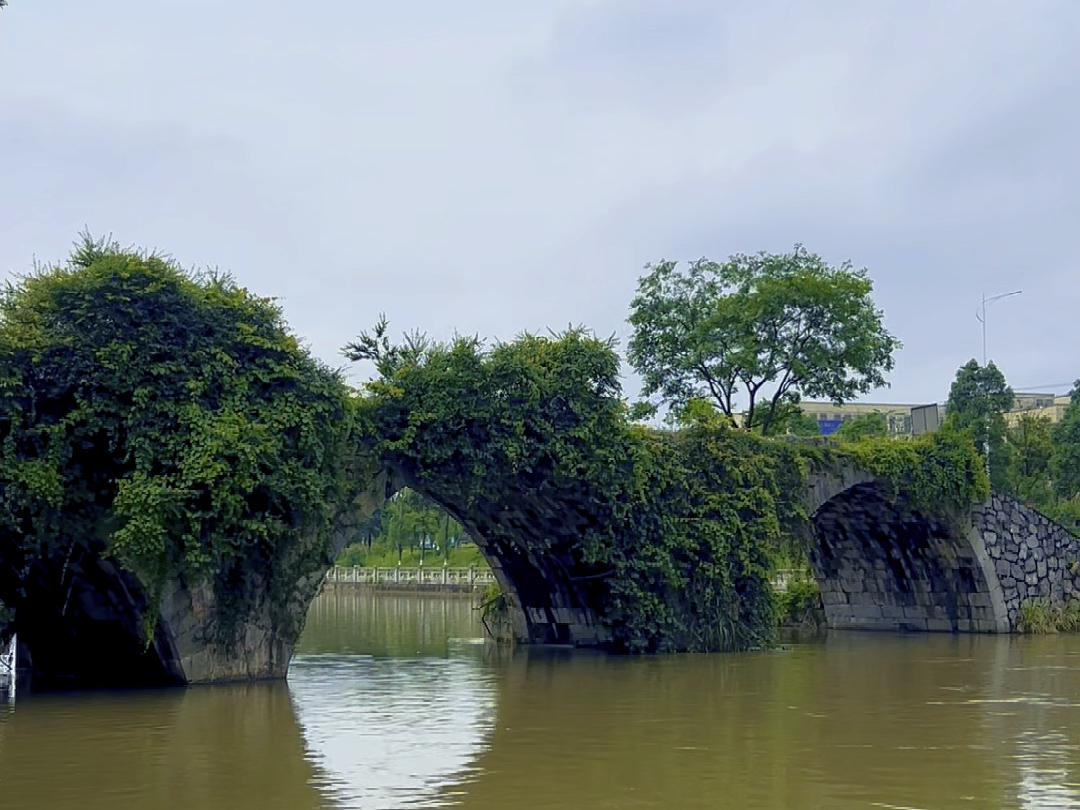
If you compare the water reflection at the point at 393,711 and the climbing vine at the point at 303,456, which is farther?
the climbing vine at the point at 303,456

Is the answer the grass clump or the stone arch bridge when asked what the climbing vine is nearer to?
the stone arch bridge

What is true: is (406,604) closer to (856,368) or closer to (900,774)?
(856,368)

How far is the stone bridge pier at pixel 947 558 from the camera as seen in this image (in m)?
29.2

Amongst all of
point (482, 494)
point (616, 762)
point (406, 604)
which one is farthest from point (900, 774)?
point (406, 604)

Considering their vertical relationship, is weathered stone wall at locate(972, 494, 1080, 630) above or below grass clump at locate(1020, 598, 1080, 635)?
above

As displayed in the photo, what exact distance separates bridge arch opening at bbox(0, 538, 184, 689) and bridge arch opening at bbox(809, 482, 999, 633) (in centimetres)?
1466

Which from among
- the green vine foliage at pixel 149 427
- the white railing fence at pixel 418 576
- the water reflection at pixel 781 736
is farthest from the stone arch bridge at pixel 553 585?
the white railing fence at pixel 418 576

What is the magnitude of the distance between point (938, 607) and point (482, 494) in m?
14.1

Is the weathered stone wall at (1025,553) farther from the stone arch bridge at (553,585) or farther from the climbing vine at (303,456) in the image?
the climbing vine at (303,456)

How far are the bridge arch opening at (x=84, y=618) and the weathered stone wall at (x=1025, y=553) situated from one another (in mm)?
18120

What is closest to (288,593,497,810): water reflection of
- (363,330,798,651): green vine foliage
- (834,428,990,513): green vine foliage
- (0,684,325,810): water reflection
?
(0,684,325,810): water reflection

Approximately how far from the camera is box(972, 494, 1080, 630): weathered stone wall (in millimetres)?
29469

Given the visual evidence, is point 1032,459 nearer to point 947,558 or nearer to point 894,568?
point 894,568

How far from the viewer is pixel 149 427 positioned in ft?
55.2
